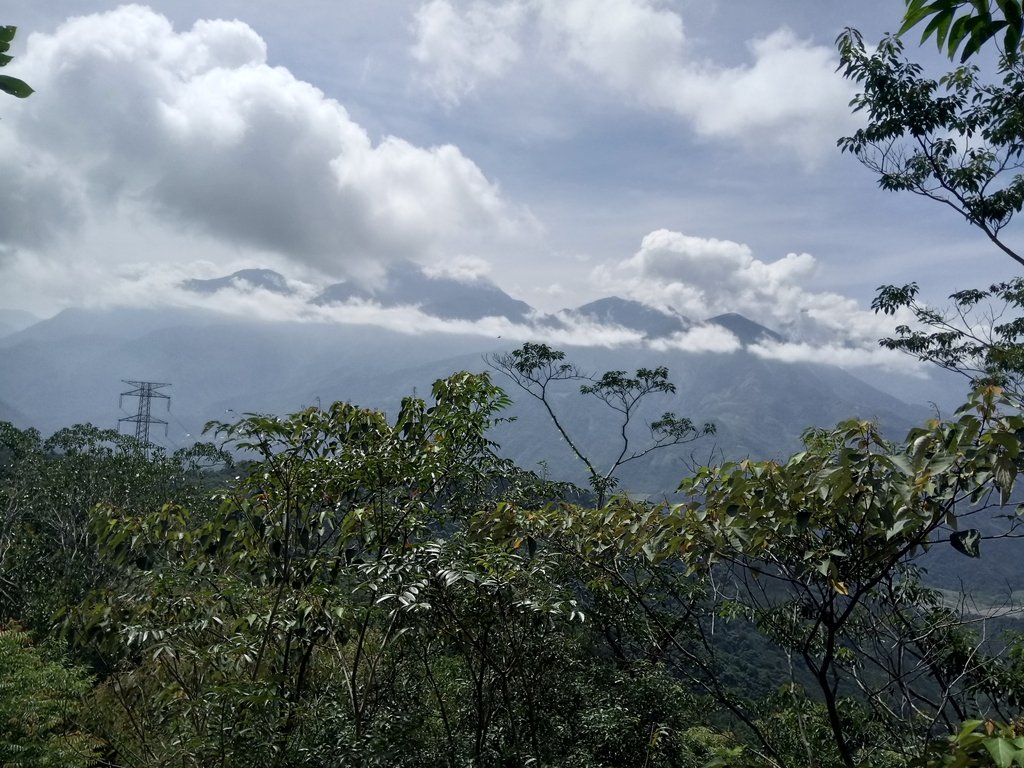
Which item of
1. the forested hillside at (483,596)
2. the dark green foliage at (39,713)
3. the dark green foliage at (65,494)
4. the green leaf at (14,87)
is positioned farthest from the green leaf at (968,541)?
the dark green foliage at (65,494)

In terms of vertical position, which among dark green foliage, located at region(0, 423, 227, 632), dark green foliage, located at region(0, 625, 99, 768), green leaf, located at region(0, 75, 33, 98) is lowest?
dark green foliage, located at region(0, 423, 227, 632)

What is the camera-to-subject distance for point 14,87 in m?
1.59

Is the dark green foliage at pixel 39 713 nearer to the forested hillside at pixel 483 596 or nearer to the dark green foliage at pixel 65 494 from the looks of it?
the forested hillside at pixel 483 596

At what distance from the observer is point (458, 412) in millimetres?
4684

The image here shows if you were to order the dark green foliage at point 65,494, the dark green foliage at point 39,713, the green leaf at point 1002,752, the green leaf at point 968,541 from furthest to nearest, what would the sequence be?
the dark green foliage at point 65,494 < the dark green foliage at point 39,713 < the green leaf at point 968,541 < the green leaf at point 1002,752

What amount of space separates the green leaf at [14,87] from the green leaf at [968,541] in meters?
2.96

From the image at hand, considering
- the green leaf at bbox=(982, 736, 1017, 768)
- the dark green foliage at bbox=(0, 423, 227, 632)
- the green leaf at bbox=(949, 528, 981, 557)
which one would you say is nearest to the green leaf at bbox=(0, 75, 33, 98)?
the green leaf at bbox=(982, 736, 1017, 768)

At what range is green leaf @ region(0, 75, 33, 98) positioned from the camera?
1584 mm

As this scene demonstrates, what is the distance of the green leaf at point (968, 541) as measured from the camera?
1.94 metres

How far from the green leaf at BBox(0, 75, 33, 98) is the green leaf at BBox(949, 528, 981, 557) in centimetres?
296

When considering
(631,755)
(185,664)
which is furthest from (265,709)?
(631,755)

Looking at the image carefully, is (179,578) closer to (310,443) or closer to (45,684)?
(310,443)

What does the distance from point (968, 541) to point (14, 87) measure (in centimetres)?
307

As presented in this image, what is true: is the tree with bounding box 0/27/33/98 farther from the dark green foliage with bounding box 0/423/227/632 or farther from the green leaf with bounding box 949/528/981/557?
the dark green foliage with bounding box 0/423/227/632
